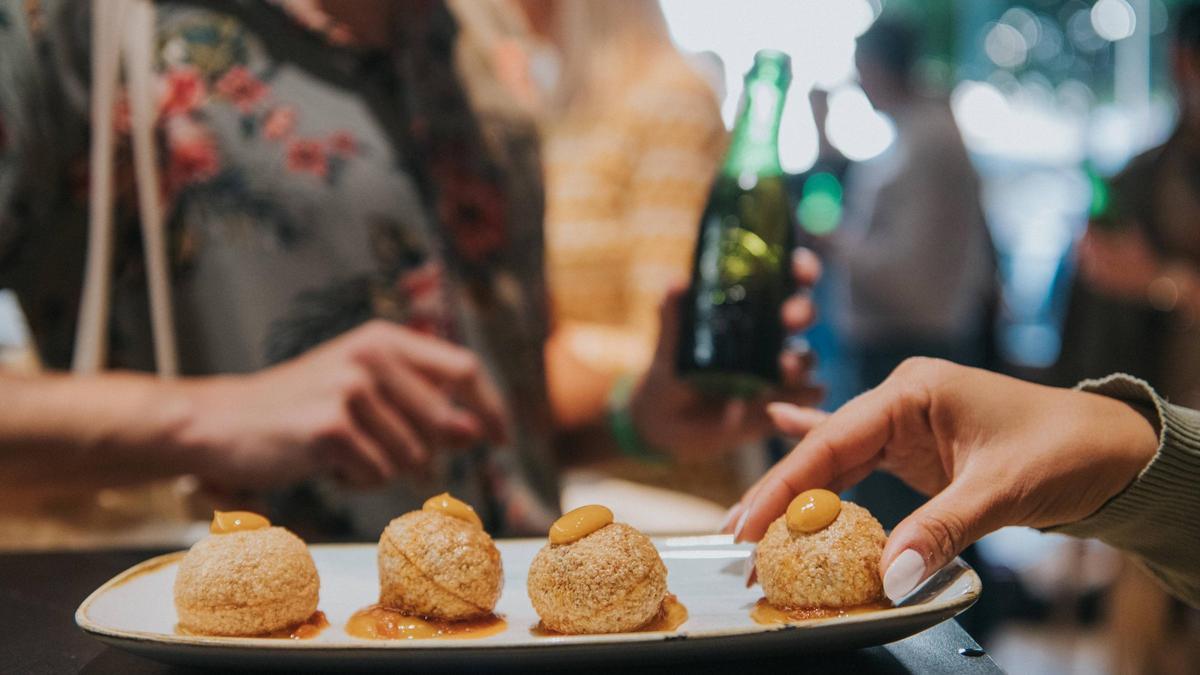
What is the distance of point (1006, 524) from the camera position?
0.82m

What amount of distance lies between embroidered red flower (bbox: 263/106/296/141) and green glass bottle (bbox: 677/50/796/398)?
1.88 feet

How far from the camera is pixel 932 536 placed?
2.49 feet

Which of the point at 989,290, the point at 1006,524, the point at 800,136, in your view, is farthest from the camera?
the point at 800,136

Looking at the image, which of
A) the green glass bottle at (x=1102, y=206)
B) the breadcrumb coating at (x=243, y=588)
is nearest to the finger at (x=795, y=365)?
the breadcrumb coating at (x=243, y=588)

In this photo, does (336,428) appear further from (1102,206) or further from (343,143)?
(1102,206)

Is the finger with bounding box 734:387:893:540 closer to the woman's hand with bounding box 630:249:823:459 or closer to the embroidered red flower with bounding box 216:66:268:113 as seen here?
the woman's hand with bounding box 630:249:823:459

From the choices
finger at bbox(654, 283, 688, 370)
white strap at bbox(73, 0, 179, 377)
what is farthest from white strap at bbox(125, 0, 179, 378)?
finger at bbox(654, 283, 688, 370)

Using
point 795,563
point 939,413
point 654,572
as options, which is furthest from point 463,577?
point 939,413

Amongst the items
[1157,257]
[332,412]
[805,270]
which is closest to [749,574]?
[332,412]

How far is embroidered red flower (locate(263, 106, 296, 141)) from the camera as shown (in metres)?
1.31

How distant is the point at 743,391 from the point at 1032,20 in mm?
5079

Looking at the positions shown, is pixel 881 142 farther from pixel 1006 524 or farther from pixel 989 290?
pixel 1006 524

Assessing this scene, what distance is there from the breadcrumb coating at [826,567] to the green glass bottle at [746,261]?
1.66 ft

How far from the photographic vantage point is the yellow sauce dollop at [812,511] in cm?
86
